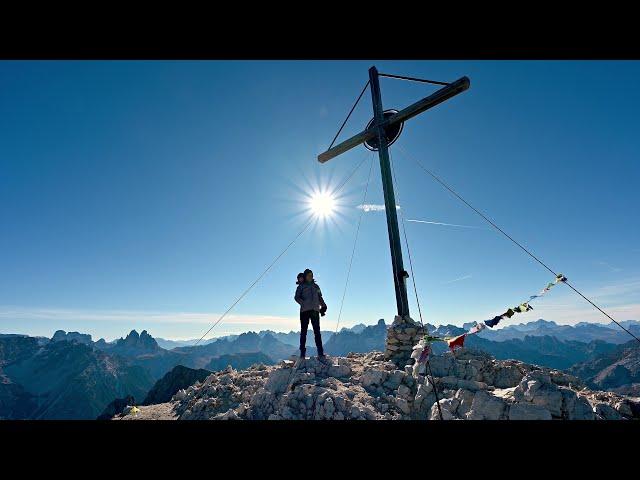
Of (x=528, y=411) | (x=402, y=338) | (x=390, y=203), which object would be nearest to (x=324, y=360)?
(x=402, y=338)

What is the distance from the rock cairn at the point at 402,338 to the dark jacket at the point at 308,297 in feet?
7.95

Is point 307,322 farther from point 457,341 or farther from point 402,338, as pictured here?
point 457,341

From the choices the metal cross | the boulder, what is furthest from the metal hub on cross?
the boulder

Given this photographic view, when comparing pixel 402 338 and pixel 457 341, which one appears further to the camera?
pixel 402 338

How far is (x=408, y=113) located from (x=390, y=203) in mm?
3194

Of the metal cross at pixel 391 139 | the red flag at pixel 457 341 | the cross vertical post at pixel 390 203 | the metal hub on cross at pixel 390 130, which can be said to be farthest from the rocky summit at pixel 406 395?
the metal hub on cross at pixel 390 130

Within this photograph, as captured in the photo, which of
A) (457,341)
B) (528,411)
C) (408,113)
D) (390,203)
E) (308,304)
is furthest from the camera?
(408,113)

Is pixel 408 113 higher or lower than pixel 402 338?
higher

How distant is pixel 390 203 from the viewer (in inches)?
408

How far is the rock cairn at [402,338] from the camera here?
29.5 ft
